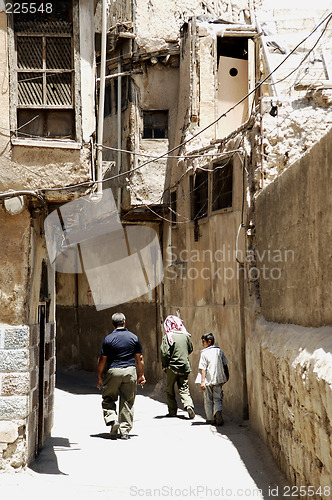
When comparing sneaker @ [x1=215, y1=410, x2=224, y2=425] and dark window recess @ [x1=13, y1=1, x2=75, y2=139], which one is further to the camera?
sneaker @ [x1=215, y1=410, x2=224, y2=425]

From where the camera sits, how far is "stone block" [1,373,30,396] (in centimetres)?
668

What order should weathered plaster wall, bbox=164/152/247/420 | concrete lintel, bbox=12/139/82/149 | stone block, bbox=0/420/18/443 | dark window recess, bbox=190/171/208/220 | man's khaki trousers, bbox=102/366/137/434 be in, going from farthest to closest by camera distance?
dark window recess, bbox=190/171/208/220 < weathered plaster wall, bbox=164/152/247/420 < man's khaki trousers, bbox=102/366/137/434 < concrete lintel, bbox=12/139/82/149 < stone block, bbox=0/420/18/443

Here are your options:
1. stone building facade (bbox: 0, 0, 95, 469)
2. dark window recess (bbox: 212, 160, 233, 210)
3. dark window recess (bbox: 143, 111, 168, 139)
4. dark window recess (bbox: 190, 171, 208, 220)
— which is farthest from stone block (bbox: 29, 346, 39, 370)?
dark window recess (bbox: 143, 111, 168, 139)

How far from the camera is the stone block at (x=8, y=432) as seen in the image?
6.59 m

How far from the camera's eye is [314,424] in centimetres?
499

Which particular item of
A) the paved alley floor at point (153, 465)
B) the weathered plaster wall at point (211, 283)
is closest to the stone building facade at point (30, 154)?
the paved alley floor at point (153, 465)

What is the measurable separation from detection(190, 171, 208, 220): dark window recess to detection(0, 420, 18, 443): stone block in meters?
6.81

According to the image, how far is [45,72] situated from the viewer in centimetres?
717

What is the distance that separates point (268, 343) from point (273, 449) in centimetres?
112

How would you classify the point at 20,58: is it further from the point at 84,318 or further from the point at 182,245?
the point at 84,318

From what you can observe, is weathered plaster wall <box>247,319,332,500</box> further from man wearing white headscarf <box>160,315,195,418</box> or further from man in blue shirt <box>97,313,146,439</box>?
man wearing white headscarf <box>160,315,195,418</box>

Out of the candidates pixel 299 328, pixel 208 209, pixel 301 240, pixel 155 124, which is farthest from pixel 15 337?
pixel 155 124

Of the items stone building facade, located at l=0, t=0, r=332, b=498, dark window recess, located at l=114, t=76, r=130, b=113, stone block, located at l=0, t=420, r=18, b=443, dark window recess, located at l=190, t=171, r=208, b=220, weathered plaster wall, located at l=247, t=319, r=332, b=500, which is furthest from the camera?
dark window recess, located at l=114, t=76, r=130, b=113

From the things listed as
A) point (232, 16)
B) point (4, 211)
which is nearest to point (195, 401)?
point (4, 211)
